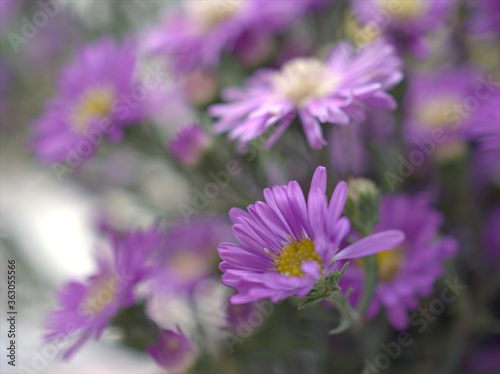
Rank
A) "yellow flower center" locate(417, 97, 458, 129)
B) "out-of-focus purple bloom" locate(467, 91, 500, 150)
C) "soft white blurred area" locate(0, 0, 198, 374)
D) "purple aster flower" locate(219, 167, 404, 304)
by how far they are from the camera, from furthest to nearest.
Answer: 1. "soft white blurred area" locate(0, 0, 198, 374)
2. "yellow flower center" locate(417, 97, 458, 129)
3. "out-of-focus purple bloom" locate(467, 91, 500, 150)
4. "purple aster flower" locate(219, 167, 404, 304)

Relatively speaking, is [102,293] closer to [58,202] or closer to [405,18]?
[405,18]

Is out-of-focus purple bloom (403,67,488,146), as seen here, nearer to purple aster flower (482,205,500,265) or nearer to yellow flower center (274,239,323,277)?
purple aster flower (482,205,500,265)

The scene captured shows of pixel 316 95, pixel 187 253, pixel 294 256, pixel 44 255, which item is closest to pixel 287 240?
pixel 294 256

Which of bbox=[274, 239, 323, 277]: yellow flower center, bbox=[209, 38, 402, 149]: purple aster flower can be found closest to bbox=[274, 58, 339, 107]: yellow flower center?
bbox=[209, 38, 402, 149]: purple aster flower

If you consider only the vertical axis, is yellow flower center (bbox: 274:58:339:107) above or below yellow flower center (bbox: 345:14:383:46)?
below

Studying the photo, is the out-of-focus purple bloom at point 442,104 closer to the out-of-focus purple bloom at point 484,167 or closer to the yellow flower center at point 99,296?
the out-of-focus purple bloom at point 484,167

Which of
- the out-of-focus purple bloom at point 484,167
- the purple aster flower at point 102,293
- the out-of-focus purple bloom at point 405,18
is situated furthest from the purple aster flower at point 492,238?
the purple aster flower at point 102,293

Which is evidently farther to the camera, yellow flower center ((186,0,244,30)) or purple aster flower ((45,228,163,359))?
yellow flower center ((186,0,244,30))

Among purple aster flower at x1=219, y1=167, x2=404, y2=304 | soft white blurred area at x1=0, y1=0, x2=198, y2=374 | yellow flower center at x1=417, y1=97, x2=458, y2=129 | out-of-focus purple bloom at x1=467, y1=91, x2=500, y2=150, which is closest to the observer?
purple aster flower at x1=219, y1=167, x2=404, y2=304
